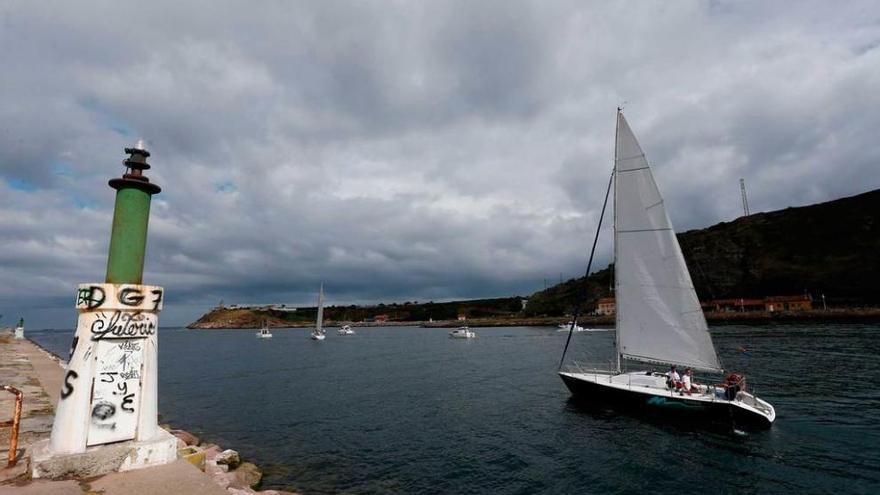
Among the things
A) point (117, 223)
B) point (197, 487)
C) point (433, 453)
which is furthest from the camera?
point (433, 453)

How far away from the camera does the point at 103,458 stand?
852 cm

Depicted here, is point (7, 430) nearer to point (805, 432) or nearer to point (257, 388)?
point (257, 388)

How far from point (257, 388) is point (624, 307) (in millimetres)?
33944

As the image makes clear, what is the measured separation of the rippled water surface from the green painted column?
451 inches

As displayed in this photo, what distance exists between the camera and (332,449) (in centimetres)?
2203

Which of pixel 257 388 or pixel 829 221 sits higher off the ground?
pixel 829 221

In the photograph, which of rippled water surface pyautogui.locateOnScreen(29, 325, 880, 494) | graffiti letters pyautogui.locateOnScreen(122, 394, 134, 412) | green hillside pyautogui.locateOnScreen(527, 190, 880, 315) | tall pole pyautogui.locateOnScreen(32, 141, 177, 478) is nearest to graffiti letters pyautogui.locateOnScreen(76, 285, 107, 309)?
tall pole pyautogui.locateOnScreen(32, 141, 177, 478)

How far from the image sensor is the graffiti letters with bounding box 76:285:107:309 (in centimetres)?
893

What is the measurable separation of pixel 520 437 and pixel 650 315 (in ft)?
35.3

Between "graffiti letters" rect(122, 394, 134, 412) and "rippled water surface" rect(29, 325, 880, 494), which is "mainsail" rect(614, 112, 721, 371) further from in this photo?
"graffiti letters" rect(122, 394, 134, 412)

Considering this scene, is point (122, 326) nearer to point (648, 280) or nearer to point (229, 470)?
point (229, 470)

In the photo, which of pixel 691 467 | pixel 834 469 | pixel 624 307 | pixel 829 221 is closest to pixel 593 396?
pixel 624 307

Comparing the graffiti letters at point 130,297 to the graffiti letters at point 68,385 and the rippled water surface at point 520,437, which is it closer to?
the graffiti letters at point 68,385

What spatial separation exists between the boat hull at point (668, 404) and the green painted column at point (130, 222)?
81.4 ft
